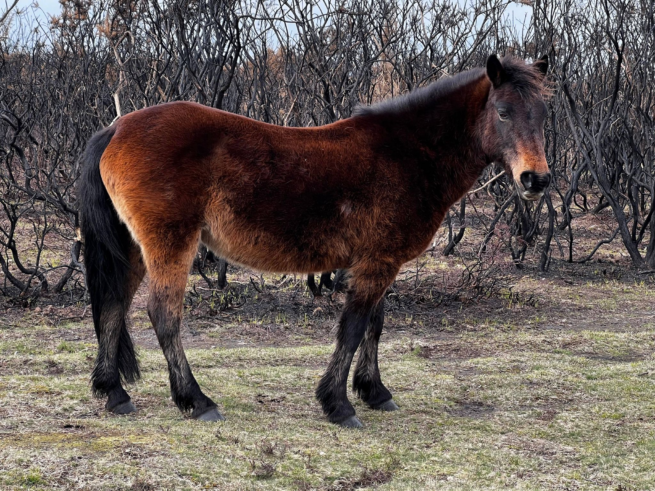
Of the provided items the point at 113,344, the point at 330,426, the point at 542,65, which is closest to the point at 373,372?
the point at 330,426

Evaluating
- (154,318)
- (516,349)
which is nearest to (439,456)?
(154,318)

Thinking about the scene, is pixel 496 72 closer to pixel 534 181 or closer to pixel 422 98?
pixel 422 98

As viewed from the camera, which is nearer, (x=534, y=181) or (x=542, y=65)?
(x=534, y=181)

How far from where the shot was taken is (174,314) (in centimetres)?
462

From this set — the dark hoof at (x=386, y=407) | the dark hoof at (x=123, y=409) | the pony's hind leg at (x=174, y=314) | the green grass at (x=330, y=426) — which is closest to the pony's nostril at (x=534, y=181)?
the green grass at (x=330, y=426)

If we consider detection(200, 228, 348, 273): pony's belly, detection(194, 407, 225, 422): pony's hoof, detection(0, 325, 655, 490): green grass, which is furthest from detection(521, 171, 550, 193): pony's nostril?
detection(194, 407, 225, 422): pony's hoof

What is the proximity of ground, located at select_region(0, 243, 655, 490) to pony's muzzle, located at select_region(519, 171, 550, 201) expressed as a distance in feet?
5.35

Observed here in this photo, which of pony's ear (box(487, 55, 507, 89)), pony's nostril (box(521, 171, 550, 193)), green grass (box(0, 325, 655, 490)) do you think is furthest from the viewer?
pony's ear (box(487, 55, 507, 89))

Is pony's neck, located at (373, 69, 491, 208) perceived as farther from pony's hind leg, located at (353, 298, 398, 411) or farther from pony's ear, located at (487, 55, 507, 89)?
pony's hind leg, located at (353, 298, 398, 411)

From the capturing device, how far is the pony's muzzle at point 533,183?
14.7 feet

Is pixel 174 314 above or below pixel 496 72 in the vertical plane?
below

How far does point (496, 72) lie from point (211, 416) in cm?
300

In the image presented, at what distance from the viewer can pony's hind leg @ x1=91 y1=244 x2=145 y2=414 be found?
191 inches

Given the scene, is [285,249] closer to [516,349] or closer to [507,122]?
[507,122]
